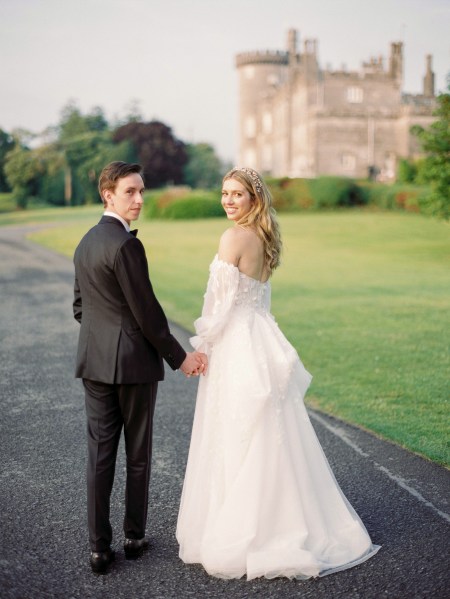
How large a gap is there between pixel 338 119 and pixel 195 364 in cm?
5929

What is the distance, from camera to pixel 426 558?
3869mm

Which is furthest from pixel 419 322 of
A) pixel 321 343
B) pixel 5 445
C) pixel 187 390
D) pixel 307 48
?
pixel 307 48

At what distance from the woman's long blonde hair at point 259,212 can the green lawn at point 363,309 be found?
2.88 m

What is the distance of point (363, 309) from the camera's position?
46.8 ft

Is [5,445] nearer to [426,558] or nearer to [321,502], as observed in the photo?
[321,502]

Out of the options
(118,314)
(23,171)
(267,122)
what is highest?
(267,122)

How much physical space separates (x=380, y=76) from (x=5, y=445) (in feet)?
214

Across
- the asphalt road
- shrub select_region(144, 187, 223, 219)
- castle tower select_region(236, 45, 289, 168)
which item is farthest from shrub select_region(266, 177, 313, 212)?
the asphalt road

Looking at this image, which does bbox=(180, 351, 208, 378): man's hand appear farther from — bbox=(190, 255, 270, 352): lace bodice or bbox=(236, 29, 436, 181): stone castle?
bbox=(236, 29, 436, 181): stone castle

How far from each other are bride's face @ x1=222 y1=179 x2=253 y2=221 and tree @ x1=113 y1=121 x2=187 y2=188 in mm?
72417

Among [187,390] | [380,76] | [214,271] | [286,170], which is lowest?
[187,390]

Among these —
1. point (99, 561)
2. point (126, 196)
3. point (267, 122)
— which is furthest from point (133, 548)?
point (267, 122)

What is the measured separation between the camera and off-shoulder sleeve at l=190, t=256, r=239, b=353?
12.6ft

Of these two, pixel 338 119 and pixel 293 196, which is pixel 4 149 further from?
pixel 338 119
